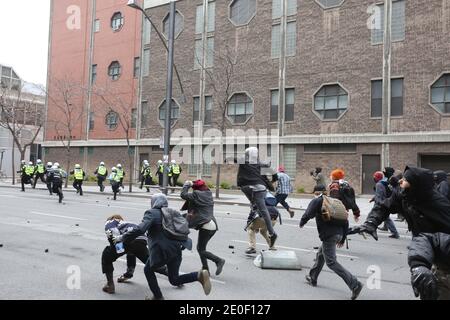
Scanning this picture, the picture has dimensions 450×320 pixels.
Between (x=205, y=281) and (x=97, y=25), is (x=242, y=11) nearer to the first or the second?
(x=97, y=25)

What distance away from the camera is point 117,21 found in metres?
40.7

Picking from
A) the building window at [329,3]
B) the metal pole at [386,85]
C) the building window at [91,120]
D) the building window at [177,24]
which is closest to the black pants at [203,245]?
the metal pole at [386,85]

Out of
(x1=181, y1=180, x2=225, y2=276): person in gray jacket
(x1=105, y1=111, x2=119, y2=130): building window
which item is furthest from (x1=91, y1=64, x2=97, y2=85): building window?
(x1=181, y1=180, x2=225, y2=276): person in gray jacket

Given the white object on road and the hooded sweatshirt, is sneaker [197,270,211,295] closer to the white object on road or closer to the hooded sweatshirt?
the white object on road

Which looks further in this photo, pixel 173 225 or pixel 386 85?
pixel 386 85

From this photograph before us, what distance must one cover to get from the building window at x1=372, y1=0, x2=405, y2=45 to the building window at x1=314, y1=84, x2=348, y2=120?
339 cm

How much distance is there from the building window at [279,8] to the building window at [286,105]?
5034mm

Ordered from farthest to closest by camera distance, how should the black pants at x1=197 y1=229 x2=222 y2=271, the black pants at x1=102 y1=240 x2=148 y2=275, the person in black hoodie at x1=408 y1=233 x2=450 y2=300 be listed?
the black pants at x1=197 y1=229 x2=222 y2=271
the black pants at x1=102 y1=240 x2=148 y2=275
the person in black hoodie at x1=408 y1=233 x2=450 y2=300

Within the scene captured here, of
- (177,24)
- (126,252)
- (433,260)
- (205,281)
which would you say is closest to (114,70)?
(177,24)

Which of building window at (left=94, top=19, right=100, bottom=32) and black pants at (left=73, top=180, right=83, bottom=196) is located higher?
building window at (left=94, top=19, right=100, bottom=32)

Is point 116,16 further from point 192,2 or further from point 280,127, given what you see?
point 280,127

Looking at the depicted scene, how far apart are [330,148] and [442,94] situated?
6.75 meters

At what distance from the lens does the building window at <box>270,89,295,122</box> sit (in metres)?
29.1
